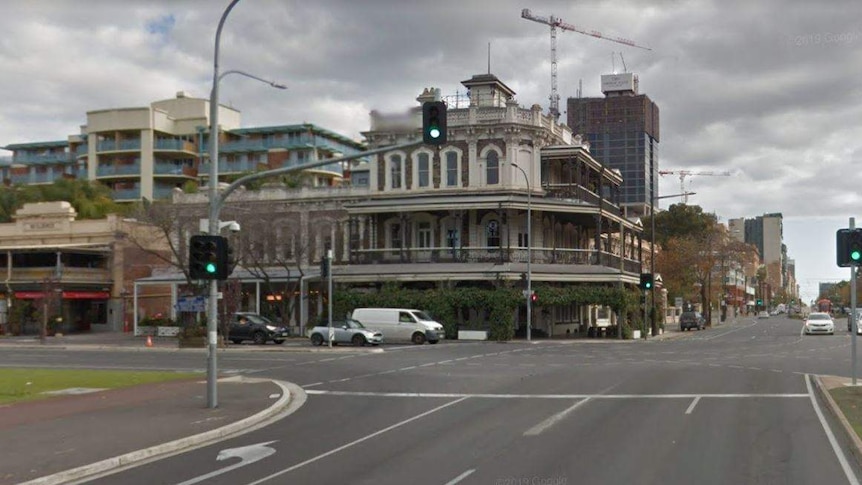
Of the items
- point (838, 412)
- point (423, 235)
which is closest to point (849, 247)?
point (838, 412)

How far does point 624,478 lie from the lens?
1059cm

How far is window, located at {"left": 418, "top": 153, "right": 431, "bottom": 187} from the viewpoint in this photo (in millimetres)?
56531

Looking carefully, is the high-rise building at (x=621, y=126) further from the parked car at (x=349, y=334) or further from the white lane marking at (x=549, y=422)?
the white lane marking at (x=549, y=422)

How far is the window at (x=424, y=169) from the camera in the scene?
5653cm

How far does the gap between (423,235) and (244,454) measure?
43.7 meters

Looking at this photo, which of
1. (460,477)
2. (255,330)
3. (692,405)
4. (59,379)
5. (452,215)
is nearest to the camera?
(460,477)

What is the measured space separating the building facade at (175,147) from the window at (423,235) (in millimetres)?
32604

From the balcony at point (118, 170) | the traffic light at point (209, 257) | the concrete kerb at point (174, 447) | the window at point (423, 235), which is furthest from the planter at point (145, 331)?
the traffic light at point (209, 257)

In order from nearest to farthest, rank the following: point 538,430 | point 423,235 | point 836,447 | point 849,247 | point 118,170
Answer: point 836,447 → point 538,430 → point 849,247 → point 423,235 → point 118,170

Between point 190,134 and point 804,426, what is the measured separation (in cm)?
8209

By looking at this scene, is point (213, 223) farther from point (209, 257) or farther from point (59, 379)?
point (59, 379)

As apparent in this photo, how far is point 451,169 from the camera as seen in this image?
55.8 meters

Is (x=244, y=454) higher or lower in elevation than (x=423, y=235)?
lower

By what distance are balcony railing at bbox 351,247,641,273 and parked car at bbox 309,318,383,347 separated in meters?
10.6
